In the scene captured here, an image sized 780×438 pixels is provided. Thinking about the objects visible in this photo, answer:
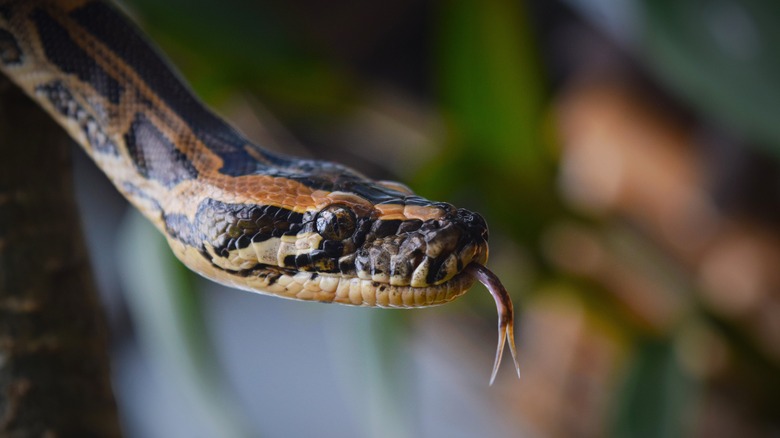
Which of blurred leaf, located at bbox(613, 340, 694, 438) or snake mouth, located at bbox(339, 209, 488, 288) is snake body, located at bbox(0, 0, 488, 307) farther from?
blurred leaf, located at bbox(613, 340, 694, 438)

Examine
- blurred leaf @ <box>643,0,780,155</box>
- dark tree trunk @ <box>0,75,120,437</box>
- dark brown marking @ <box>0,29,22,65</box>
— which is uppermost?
blurred leaf @ <box>643,0,780,155</box>

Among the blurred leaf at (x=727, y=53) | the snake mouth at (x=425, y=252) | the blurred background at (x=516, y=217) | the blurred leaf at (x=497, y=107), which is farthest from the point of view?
the blurred leaf at (x=497, y=107)

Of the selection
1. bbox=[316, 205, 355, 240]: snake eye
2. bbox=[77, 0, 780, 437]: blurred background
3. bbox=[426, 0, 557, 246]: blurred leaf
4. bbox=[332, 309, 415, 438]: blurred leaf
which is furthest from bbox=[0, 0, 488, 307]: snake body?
bbox=[426, 0, 557, 246]: blurred leaf

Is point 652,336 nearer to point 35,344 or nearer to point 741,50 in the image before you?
point 741,50

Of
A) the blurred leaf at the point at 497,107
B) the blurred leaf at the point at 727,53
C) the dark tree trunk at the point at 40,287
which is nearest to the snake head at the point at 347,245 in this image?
the dark tree trunk at the point at 40,287

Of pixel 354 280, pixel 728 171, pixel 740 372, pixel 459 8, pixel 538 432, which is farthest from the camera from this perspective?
pixel 538 432

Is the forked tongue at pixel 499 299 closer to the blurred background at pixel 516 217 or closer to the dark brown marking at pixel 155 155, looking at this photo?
the dark brown marking at pixel 155 155

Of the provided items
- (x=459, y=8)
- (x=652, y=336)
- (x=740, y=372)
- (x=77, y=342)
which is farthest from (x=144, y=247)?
(x=740, y=372)
